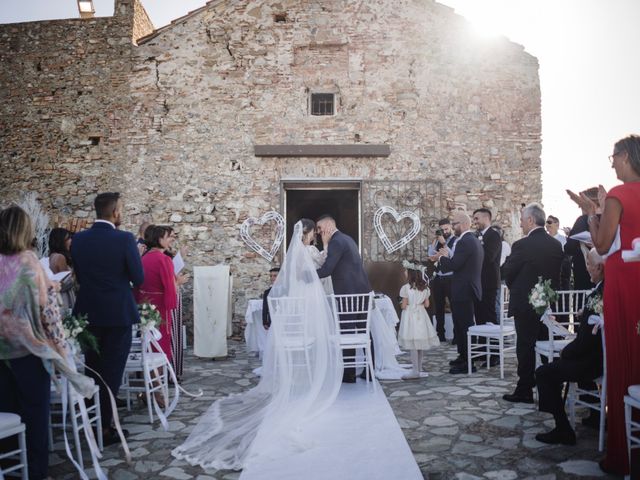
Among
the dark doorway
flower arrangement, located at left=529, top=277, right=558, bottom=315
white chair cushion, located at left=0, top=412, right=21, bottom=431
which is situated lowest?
white chair cushion, located at left=0, top=412, right=21, bottom=431

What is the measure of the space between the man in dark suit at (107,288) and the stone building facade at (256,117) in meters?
5.30

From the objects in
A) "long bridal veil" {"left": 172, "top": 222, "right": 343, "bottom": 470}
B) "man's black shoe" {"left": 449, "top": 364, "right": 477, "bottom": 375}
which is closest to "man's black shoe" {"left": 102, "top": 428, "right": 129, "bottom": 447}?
"long bridal veil" {"left": 172, "top": 222, "right": 343, "bottom": 470}

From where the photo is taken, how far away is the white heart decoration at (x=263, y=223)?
9570mm

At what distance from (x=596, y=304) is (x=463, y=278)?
288 centimetres

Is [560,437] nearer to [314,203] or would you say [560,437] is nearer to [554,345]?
[554,345]

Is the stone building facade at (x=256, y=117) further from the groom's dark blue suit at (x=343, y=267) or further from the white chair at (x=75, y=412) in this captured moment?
the white chair at (x=75, y=412)

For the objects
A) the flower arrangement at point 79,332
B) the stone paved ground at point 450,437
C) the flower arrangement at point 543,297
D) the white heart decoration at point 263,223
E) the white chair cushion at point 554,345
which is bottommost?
the stone paved ground at point 450,437

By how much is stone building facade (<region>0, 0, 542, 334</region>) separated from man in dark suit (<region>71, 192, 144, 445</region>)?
5.30m

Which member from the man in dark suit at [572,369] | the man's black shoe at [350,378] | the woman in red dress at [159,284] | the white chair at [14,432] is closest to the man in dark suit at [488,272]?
the man's black shoe at [350,378]

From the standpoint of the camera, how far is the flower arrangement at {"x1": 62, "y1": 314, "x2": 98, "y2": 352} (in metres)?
3.82

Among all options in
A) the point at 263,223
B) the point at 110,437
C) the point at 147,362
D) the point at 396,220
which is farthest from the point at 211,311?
the point at 110,437

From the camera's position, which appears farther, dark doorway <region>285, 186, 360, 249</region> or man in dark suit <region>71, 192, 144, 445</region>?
dark doorway <region>285, 186, 360, 249</region>

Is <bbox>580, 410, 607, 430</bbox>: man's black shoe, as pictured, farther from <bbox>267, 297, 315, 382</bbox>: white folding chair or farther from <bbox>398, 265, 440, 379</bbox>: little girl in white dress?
<bbox>267, 297, 315, 382</bbox>: white folding chair

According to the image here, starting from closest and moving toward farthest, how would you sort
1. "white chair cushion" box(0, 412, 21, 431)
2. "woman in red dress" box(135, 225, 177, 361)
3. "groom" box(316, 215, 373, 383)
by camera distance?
"white chair cushion" box(0, 412, 21, 431), "woman in red dress" box(135, 225, 177, 361), "groom" box(316, 215, 373, 383)
